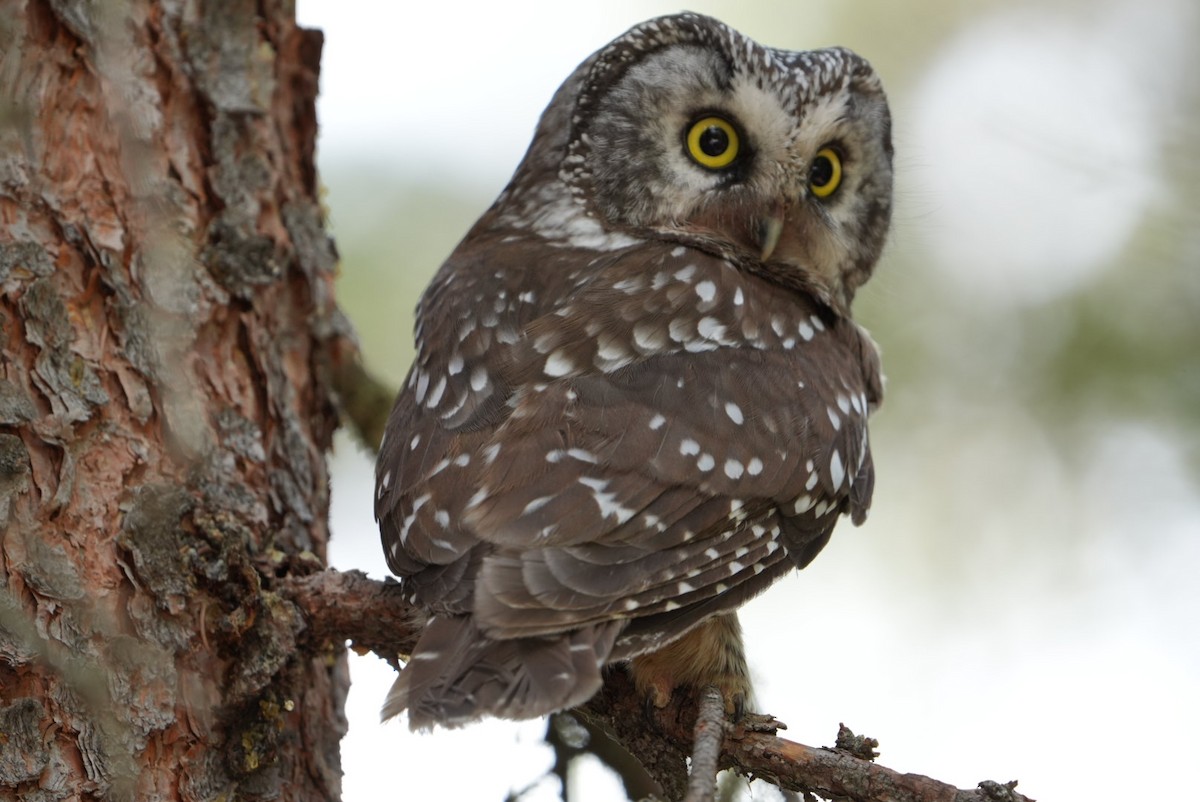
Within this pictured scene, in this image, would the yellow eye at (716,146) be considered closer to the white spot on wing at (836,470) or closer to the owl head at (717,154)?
the owl head at (717,154)

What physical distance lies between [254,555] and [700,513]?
99cm

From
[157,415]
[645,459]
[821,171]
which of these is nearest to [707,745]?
[645,459]

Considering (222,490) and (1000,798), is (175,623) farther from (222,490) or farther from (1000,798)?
(1000,798)

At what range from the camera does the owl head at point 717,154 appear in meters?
3.33

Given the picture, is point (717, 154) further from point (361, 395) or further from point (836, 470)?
point (361, 395)

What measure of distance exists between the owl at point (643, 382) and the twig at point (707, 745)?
58 millimetres

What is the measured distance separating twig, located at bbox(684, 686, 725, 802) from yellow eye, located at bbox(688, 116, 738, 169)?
1495 millimetres

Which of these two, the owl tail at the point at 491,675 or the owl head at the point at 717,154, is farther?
the owl head at the point at 717,154

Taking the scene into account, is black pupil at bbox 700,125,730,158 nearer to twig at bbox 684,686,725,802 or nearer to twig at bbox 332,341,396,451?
twig at bbox 332,341,396,451

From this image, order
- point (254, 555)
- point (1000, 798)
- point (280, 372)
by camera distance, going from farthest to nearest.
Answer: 1. point (280, 372)
2. point (254, 555)
3. point (1000, 798)

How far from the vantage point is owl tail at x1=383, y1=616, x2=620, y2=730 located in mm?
2164

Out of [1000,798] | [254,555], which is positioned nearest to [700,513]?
[1000,798]

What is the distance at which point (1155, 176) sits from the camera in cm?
322

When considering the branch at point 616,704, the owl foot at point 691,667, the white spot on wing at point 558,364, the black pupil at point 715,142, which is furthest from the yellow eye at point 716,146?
the branch at point 616,704
